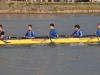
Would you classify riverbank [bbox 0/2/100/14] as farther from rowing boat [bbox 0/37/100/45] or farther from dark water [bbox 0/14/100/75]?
dark water [bbox 0/14/100/75]

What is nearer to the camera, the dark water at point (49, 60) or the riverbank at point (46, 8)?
the dark water at point (49, 60)

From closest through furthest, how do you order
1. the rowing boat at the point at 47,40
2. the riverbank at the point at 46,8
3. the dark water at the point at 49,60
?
1. the dark water at the point at 49,60
2. the rowing boat at the point at 47,40
3. the riverbank at the point at 46,8

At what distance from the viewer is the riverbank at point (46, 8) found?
8056cm

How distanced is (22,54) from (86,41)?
17.1 feet

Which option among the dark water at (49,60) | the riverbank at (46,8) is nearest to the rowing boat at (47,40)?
the dark water at (49,60)

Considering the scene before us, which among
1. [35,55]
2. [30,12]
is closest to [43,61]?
[35,55]

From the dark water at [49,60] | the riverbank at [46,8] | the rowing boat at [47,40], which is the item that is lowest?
the riverbank at [46,8]

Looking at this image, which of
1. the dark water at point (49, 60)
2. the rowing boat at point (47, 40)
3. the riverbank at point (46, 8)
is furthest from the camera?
the riverbank at point (46, 8)

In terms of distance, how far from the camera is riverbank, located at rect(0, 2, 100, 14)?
264 ft

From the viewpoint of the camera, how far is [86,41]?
1112 inches

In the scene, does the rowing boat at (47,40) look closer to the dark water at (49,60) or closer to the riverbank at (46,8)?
the dark water at (49,60)

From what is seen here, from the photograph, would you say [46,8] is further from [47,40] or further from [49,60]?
[49,60]

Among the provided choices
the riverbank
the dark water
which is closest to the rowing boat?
the dark water

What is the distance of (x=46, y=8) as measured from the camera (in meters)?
81.9
